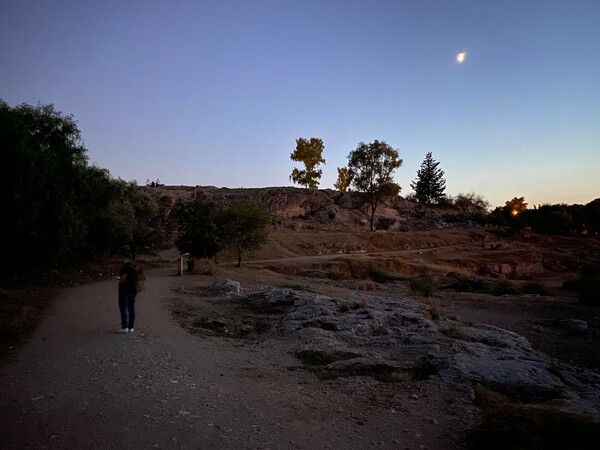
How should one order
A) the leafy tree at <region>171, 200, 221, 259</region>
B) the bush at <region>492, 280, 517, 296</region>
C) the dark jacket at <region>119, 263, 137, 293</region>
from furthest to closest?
the leafy tree at <region>171, 200, 221, 259</region> → the bush at <region>492, 280, 517, 296</region> → the dark jacket at <region>119, 263, 137, 293</region>

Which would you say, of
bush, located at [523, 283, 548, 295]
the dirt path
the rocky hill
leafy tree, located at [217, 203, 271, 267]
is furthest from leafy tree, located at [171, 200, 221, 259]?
the rocky hill

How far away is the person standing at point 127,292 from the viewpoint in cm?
955

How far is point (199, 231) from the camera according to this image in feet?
80.1

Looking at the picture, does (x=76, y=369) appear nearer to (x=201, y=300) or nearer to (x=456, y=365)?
(x=456, y=365)

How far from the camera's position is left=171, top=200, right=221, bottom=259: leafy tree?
24516mm

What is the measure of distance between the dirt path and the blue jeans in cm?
68

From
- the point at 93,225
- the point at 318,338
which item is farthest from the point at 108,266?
the point at 318,338

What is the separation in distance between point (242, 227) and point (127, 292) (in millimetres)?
17184

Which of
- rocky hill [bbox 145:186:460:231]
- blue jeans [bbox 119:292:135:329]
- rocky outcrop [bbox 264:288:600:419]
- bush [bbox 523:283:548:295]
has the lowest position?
bush [bbox 523:283:548:295]

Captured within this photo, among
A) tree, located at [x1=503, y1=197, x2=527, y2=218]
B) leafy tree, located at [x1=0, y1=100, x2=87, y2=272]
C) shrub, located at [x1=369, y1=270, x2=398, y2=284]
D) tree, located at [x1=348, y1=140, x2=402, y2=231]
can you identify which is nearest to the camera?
leafy tree, located at [x1=0, y1=100, x2=87, y2=272]

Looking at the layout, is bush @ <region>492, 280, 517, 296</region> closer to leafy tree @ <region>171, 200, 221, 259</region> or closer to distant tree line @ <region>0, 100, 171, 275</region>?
leafy tree @ <region>171, 200, 221, 259</region>

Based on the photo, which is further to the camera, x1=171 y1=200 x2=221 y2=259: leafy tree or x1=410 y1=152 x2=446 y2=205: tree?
x1=410 y1=152 x2=446 y2=205: tree

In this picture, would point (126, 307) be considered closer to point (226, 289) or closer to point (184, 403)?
point (184, 403)

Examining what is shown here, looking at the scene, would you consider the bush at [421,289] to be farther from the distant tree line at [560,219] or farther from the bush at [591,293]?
the distant tree line at [560,219]
